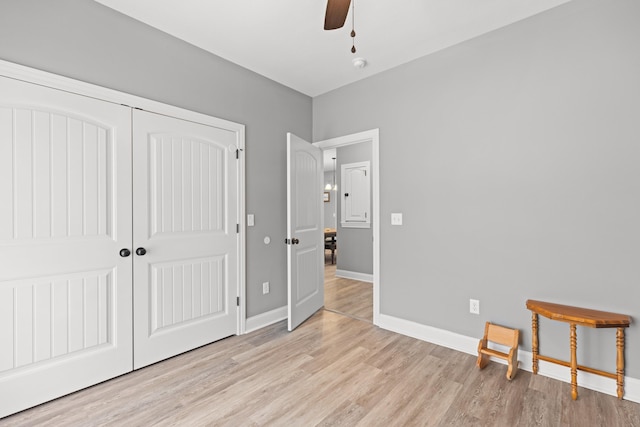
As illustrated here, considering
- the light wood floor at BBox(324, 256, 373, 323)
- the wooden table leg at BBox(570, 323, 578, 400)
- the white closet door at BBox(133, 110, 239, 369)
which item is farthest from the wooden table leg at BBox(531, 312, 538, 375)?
the white closet door at BBox(133, 110, 239, 369)

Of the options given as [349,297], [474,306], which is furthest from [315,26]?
[349,297]

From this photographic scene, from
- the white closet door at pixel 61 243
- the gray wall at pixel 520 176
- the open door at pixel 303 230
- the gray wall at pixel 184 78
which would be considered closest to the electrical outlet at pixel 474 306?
the gray wall at pixel 520 176

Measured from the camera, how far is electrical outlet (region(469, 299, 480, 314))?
2.48 m

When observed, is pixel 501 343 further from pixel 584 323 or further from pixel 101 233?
pixel 101 233

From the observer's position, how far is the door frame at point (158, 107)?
1775mm

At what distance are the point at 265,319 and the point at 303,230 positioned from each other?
104 centimetres

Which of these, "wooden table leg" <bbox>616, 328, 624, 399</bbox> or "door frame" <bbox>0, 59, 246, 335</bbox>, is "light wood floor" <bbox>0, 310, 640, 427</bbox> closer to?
"wooden table leg" <bbox>616, 328, 624, 399</bbox>

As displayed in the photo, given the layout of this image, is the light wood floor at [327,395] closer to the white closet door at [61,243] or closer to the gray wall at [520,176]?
the white closet door at [61,243]

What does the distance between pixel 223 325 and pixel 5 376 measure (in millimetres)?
1411

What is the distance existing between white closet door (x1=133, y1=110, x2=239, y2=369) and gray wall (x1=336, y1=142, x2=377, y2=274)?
2.88 m

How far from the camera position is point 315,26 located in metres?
2.32

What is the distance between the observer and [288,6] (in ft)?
6.89

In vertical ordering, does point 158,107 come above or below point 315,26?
below

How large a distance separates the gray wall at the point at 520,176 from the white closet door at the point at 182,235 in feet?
5.23
